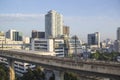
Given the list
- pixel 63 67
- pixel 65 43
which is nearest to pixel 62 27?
pixel 65 43

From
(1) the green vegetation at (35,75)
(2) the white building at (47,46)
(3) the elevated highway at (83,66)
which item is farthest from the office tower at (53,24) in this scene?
(3) the elevated highway at (83,66)

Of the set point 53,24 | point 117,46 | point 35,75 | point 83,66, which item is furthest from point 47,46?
point 117,46

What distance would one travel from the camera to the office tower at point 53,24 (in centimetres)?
15812

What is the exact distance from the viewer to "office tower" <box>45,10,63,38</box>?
158 m

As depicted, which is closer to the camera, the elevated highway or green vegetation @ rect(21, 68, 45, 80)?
the elevated highway

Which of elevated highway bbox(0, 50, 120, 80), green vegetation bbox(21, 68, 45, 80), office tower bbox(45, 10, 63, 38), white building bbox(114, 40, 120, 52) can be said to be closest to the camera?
elevated highway bbox(0, 50, 120, 80)

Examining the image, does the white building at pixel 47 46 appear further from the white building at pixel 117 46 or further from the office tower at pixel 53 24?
the white building at pixel 117 46

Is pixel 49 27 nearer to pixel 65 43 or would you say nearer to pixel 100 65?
pixel 65 43

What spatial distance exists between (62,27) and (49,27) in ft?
31.5

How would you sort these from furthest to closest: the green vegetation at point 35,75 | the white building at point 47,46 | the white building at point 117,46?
the white building at point 117,46
the white building at point 47,46
the green vegetation at point 35,75

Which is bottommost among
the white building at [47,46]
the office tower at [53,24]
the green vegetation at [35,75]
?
the green vegetation at [35,75]

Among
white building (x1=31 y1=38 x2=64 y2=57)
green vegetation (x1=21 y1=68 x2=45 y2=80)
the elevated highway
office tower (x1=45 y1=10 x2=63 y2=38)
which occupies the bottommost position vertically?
green vegetation (x1=21 y1=68 x2=45 y2=80)

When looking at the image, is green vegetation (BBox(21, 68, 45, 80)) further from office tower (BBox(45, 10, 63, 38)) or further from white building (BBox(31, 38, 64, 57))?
office tower (BBox(45, 10, 63, 38))

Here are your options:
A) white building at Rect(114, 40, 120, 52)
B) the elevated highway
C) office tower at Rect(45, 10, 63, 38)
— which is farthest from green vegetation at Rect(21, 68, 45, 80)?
white building at Rect(114, 40, 120, 52)
